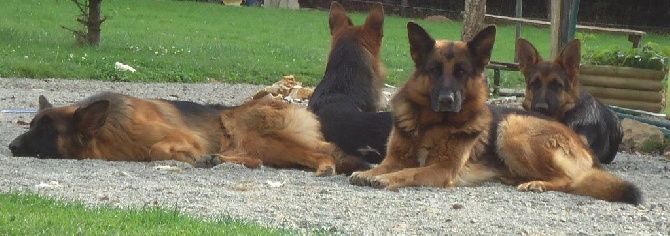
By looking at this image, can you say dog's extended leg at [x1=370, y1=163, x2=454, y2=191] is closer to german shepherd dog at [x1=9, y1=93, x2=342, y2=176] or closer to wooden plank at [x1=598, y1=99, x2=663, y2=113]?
german shepherd dog at [x1=9, y1=93, x2=342, y2=176]

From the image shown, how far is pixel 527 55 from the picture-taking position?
10266mm

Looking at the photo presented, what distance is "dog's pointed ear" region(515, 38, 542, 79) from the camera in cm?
1016

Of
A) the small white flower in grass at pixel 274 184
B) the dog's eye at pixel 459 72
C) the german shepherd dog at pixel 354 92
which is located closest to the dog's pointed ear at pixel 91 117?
the small white flower in grass at pixel 274 184

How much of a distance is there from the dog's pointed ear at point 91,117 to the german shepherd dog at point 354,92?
6.56ft

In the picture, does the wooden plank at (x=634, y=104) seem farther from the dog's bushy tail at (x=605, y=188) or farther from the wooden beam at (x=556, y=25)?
the dog's bushy tail at (x=605, y=188)

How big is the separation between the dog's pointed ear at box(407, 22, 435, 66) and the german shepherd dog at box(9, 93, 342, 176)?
1.25 meters

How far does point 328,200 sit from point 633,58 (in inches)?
287

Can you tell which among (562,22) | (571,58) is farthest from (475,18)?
(571,58)

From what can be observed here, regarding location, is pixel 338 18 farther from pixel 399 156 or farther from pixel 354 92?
pixel 399 156

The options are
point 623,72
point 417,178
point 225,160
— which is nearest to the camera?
point 417,178

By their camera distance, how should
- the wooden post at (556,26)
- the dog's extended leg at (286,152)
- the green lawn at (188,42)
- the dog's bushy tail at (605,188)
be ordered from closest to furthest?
the dog's bushy tail at (605,188), the dog's extended leg at (286,152), the wooden post at (556,26), the green lawn at (188,42)

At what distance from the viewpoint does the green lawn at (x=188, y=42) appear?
18.8 metres

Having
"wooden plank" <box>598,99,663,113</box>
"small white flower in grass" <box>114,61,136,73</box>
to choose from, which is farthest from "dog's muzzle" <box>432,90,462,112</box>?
"small white flower in grass" <box>114,61,136,73</box>

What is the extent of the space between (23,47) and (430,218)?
601 inches
